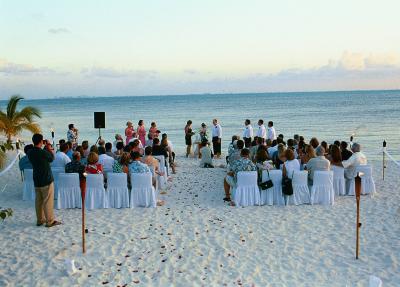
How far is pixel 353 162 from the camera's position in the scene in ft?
34.8

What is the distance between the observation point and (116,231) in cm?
804

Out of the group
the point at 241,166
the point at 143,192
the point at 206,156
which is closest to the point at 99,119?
the point at 206,156

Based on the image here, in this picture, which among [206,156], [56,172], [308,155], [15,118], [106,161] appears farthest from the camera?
[15,118]

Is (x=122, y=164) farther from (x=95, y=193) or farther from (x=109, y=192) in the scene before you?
(x=95, y=193)

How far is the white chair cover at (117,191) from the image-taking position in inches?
382

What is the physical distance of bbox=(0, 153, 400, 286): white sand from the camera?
6.11 metres

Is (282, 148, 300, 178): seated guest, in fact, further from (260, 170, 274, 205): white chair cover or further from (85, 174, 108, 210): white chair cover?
(85, 174, 108, 210): white chair cover

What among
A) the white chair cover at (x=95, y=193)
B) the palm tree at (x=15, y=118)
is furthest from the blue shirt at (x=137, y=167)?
the palm tree at (x=15, y=118)

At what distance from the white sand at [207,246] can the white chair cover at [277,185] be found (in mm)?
380

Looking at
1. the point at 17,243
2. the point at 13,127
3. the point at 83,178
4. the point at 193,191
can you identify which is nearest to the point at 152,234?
the point at 83,178

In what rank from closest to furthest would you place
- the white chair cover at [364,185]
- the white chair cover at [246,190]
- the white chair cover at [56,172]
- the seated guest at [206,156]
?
1. the white chair cover at [246,190]
2. the white chair cover at [56,172]
3. the white chair cover at [364,185]
4. the seated guest at [206,156]

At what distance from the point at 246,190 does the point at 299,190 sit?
120cm

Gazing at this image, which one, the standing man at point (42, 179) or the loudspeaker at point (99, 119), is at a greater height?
the loudspeaker at point (99, 119)

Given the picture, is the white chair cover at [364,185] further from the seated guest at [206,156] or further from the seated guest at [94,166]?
the seated guest at [94,166]
